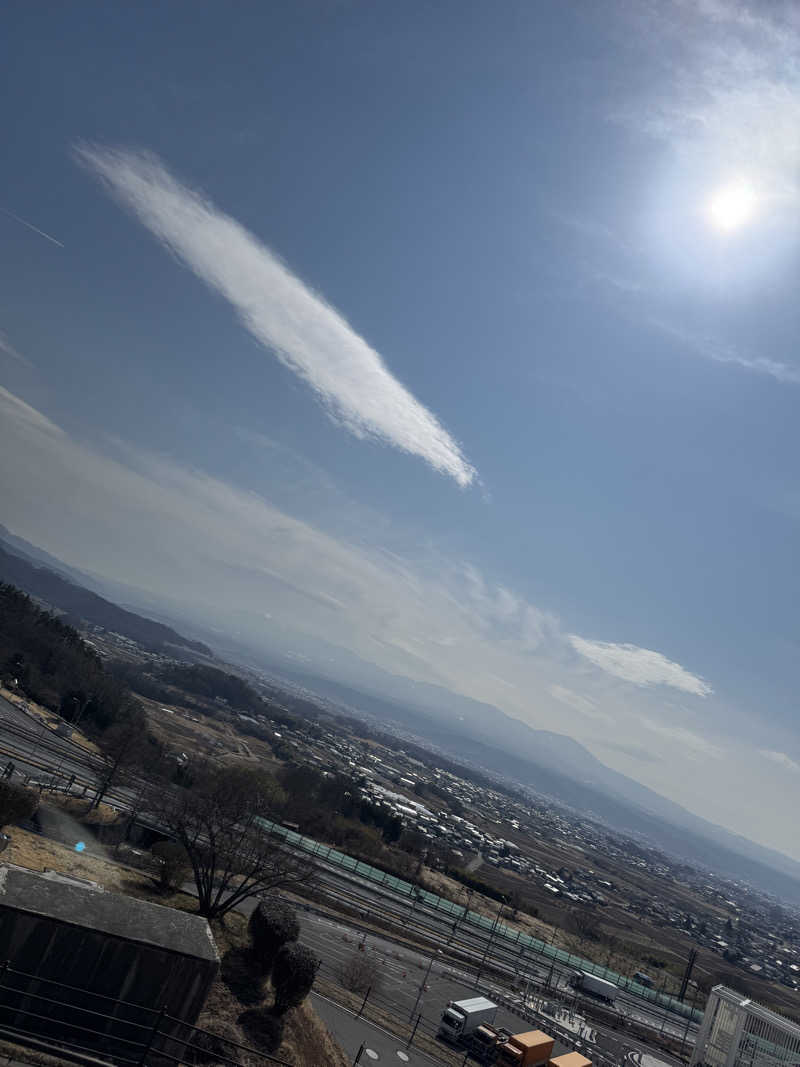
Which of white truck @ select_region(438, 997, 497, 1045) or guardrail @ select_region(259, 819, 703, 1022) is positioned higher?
white truck @ select_region(438, 997, 497, 1045)

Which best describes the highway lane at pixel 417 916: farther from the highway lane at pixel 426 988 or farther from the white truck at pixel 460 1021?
the white truck at pixel 460 1021

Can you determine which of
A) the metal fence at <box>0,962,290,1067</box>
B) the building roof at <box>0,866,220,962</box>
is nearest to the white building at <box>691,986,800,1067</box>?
the metal fence at <box>0,962,290,1067</box>

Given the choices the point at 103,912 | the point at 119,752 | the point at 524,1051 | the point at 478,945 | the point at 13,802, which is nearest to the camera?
the point at 103,912

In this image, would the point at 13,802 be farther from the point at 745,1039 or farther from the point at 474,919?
the point at 474,919

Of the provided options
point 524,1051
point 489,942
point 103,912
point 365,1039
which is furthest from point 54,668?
point 103,912

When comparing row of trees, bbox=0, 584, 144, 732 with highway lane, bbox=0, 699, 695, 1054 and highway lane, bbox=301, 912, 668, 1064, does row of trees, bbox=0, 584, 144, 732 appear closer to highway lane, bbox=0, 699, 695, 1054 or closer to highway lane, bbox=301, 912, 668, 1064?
highway lane, bbox=0, 699, 695, 1054
